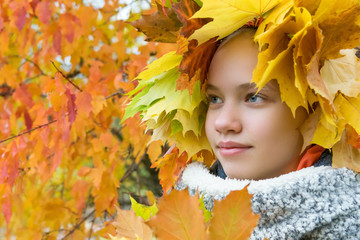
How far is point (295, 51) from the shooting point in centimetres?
70

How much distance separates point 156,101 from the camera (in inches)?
34.8

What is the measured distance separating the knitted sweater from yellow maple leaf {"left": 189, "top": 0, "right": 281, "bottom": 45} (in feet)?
0.86

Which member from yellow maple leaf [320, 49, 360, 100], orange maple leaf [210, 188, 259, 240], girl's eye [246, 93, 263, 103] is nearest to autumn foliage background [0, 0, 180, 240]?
girl's eye [246, 93, 263, 103]

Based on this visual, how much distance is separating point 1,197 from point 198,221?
3.59 feet

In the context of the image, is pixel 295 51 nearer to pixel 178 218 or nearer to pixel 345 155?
pixel 345 155

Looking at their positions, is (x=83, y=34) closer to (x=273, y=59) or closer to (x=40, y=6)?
(x=40, y=6)

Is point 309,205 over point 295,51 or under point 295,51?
under

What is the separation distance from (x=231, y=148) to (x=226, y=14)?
0.23m

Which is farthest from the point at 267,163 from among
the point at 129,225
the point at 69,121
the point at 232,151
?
the point at 69,121

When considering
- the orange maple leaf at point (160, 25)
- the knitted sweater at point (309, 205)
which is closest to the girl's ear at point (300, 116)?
the knitted sweater at point (309, 205)

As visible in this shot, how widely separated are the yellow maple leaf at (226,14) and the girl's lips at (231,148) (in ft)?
0.60

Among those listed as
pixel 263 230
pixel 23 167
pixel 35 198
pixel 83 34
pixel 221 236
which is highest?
pixel 221 236

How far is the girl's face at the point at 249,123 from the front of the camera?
2.55ft

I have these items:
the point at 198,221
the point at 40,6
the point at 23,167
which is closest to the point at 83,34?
the point at 40,6
